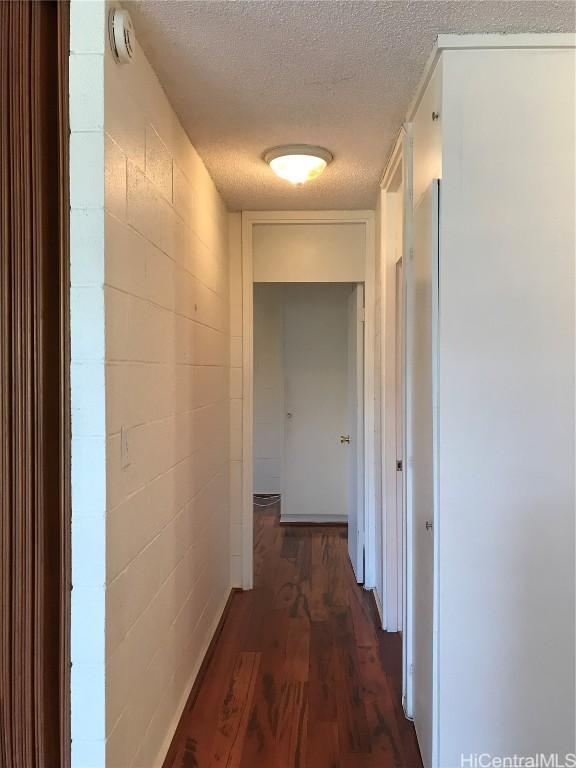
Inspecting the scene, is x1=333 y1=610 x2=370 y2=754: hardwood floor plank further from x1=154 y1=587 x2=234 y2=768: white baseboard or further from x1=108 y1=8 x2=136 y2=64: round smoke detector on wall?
x1=108 y1=8 x2=136 y2=64: round smoke detector on wall

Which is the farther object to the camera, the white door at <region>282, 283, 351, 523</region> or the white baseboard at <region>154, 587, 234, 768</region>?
the white door at <region>282, 283, 351, 523</region>

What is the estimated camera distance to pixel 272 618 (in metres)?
3.15

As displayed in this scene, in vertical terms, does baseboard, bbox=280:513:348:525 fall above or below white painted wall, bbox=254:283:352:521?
below

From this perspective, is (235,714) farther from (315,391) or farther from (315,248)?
(315,391)

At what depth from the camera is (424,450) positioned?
1893 mm

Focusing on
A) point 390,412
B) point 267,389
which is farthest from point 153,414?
point 267,389

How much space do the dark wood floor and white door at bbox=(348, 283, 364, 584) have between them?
0.79 ft

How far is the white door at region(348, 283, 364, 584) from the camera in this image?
3.64 metres

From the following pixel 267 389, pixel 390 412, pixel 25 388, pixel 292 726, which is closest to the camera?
pixel 25 388

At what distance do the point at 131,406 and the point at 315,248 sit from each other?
2317mm

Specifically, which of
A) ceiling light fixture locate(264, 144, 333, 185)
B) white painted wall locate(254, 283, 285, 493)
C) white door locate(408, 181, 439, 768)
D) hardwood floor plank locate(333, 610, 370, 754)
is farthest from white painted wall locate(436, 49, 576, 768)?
white painted wall locate(254, 283, 285, 493)

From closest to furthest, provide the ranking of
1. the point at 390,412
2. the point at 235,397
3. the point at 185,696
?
the point at 185,696, the point at 390,412, the point at 235,397

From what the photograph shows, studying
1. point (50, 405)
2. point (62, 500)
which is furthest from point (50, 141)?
point (62, 500)

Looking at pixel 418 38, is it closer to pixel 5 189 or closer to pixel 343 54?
pixel 343 54
